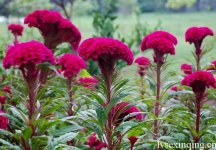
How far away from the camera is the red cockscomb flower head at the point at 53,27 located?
1.70 m

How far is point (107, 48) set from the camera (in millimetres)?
1073

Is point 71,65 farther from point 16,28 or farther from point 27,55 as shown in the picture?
point 16,28

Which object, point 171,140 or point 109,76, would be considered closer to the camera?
point 109,76

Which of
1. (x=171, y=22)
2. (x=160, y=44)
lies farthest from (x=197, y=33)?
(x=171, y=22)

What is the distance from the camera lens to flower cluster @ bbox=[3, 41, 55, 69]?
1.09m

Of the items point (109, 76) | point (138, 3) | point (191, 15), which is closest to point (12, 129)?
point (109, 76)

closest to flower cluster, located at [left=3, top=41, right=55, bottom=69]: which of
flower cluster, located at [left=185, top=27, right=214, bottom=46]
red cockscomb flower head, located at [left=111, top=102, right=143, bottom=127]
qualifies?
red cockscomb flower head, located at [left=111, top=102, right=143, bottom=127]

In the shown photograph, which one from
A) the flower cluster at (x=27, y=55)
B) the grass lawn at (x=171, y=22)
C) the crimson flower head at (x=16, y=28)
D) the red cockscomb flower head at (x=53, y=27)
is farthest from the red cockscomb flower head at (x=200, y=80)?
the grass lawn at (x=171, y=22)

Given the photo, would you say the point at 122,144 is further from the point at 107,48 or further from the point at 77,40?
the point at 77,40

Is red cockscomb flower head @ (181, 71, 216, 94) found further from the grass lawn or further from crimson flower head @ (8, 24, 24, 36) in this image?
the grass lawn

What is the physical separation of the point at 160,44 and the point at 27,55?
1.66 feet

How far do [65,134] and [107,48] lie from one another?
0.27 metres

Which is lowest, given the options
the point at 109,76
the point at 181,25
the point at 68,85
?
the point at 181,25

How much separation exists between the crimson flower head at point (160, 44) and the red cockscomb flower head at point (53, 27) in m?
0.39
